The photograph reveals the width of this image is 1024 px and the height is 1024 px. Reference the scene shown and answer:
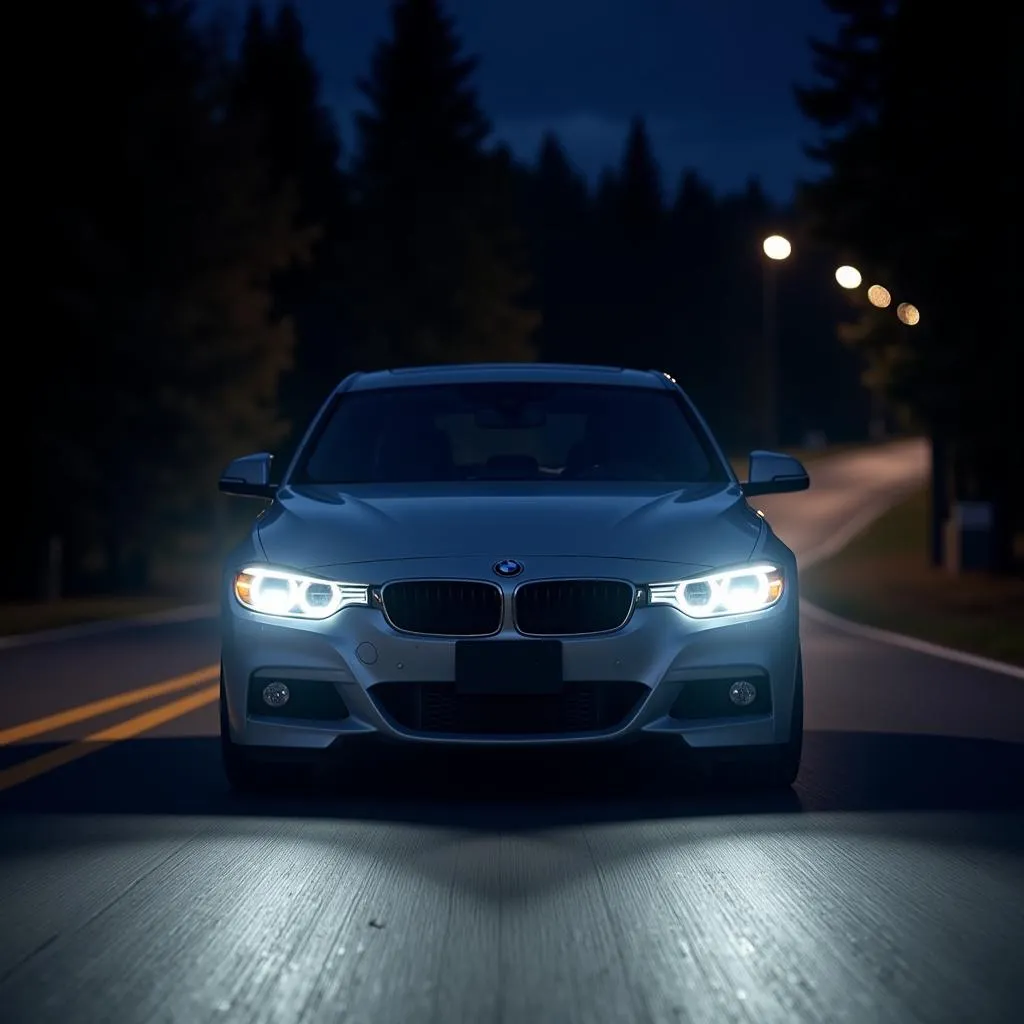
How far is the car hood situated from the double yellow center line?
1.65 metres

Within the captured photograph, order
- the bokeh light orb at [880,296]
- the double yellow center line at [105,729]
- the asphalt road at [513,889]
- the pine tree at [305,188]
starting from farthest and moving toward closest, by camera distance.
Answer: the pine tree at [305,188]
the bokeh light orb at [880,296]
the double yellow center line at [105,729]
the asphalt road at [513,889]

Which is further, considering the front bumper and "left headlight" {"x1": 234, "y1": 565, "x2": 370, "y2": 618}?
"left headlight" {"x1": 234, "y1": 565, "x2": 370, "y2": 618}

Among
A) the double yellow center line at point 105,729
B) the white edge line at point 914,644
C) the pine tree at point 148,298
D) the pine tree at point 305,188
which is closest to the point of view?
the double yellow center line at point 105,729

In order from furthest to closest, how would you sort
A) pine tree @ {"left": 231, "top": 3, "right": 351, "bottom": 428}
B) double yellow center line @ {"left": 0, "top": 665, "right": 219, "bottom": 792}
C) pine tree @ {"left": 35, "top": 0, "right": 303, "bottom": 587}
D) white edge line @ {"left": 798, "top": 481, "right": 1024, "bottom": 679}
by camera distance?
pine tree @ {"left": 231, "top": 3, "right": 351, "bottom": 428} < pine tree @ {"left": 35, "top": 0, "right": 303, "bottom": 587} < white edge line @ {"left": 798, "top": 481, "right": 1024, "bottom": 679} < double yellow center line @ {"left": 0, "top": 665, "right": 219, "bottom": 792}

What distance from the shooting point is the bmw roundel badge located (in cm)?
853

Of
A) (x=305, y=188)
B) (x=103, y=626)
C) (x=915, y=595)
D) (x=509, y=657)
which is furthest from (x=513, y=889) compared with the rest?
(x=305, y=188)

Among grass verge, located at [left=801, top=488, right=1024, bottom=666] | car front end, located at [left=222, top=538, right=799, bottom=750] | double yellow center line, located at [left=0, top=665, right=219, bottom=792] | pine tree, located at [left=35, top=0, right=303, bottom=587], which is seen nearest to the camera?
car front end, located at [left=222, top=538, right=799, bottom=750]

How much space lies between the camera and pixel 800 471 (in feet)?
34.2

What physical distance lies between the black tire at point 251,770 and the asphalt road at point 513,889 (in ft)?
0.38

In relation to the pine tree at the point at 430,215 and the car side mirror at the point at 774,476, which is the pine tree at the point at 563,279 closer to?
the pine tree at the point at 430,215

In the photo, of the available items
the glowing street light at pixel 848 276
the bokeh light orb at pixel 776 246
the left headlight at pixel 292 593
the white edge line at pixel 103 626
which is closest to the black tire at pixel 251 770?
the left headlight at pixel 292 593

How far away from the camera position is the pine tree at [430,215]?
289ft

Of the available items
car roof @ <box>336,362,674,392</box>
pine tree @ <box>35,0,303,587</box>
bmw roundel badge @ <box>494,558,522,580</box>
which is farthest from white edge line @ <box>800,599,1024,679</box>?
pine tree @ <box>35,0,303,587</box>

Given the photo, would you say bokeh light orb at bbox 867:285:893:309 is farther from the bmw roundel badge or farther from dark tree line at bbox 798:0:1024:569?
the bmw roundel badge
